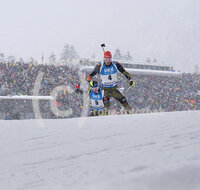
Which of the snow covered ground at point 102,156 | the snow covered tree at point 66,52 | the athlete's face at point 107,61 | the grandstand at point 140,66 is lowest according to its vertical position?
the snow covered ground at point 102,156

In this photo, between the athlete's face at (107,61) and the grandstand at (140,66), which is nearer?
the athlete's face at (107,61)

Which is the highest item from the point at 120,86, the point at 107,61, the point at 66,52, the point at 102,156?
the point at 66,52

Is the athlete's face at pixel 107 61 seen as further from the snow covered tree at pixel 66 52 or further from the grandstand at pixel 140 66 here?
the snow covered tree at pixel 66 52

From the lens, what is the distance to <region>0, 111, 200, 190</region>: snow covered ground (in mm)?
979

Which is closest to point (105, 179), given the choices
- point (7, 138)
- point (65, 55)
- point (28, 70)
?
point (7, 138)

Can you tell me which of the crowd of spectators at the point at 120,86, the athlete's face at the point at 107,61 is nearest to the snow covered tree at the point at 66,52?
the crowd of spectators at the point at 120,86

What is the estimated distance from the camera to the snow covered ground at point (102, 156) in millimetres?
979

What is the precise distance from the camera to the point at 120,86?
828 inches

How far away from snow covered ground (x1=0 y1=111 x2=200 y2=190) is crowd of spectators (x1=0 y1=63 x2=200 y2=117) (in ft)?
40.0

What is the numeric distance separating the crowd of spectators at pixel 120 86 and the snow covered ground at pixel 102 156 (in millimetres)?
12204

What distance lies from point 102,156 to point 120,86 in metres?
19.8

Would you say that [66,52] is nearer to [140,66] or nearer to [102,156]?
[140,66]

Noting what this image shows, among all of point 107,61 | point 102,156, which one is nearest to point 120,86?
point 107,61

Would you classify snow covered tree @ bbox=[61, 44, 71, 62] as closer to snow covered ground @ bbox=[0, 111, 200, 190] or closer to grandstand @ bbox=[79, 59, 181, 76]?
grandstand @ bbox=[79, 59, 181, 76]
